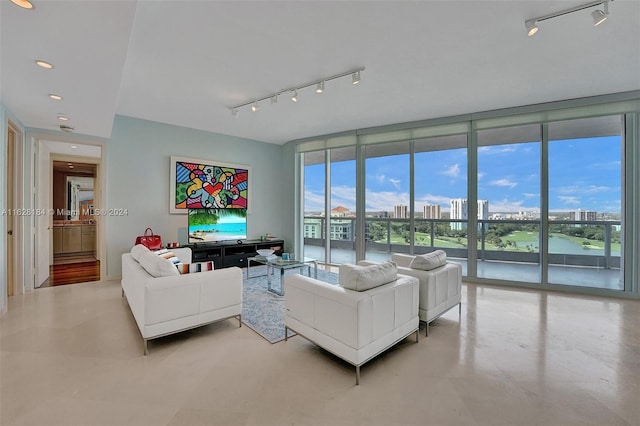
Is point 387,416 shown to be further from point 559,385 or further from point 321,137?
point 321,137

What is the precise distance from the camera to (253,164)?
6.30 meters

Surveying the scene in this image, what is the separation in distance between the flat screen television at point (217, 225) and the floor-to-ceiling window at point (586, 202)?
5.20m

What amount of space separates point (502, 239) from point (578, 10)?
334 cm

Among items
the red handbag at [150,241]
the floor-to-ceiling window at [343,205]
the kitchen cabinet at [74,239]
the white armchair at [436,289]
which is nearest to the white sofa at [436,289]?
the white armchair at [436,289]

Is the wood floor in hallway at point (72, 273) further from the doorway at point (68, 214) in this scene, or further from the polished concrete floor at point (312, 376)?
the polished concrete floor at point (312, 376)

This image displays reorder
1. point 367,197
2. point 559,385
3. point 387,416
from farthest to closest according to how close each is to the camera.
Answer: point 367,197 < point 559,385 < point 387,416

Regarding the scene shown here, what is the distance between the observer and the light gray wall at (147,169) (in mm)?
4621

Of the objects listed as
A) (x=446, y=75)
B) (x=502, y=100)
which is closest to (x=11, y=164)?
(x=446, y=75)

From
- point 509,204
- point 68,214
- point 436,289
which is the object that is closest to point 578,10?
point 436,289

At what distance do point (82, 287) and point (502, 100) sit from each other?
6.61 meters

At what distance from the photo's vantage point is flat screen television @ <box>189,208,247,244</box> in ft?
16.6

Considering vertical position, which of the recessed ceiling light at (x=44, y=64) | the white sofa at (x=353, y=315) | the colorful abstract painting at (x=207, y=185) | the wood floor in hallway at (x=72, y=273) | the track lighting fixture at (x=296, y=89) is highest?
the track lighting fixture at (x=296, y=89)

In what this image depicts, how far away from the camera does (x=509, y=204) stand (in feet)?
15.1

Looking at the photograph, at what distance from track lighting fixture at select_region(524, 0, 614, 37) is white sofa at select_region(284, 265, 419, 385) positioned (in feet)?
7.41
